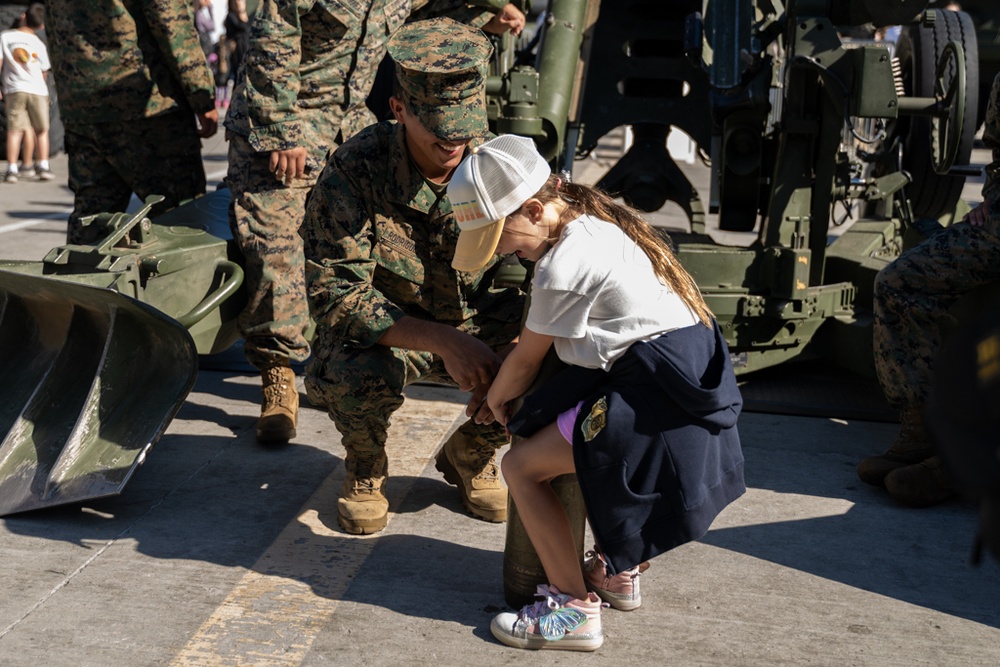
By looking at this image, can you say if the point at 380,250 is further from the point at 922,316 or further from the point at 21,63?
the point at 21,63

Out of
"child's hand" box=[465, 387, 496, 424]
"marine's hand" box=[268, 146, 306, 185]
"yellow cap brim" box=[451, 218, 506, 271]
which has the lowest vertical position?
"child's hand" box=[465, 387, 496, 424]

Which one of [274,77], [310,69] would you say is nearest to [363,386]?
[274,77]

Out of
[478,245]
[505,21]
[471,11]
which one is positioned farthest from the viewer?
[505,21]

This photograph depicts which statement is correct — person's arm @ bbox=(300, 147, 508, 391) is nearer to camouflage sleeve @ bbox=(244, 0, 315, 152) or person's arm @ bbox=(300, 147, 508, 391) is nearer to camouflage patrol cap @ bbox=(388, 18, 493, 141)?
camouflage patrol cap @ bbox=(388, 18, 493, 141)

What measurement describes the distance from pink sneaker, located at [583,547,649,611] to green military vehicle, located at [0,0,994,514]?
1.46m

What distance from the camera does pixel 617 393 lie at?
114 inches

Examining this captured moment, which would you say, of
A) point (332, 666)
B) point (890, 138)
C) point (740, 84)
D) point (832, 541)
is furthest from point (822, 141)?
point (332, 666)

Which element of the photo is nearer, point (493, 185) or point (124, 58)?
point (493, 185)

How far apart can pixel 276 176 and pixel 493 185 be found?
1902 mm

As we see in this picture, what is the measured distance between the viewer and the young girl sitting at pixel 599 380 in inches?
113

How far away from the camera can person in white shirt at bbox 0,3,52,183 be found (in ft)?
Result: 36.4

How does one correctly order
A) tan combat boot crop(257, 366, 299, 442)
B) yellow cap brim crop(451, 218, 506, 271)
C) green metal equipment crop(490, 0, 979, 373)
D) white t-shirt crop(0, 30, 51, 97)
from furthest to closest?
white t-shirt crop(0, 30, 51, 97)
green metal equipment crop(490, 0, 979, 373)
tan combat boot crop(257, 366, 299, 442)
yellow cap brim crop(451, 218, 506, 271)

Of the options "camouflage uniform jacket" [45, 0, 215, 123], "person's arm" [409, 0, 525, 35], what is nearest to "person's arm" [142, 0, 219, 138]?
"camouflage uniform jacket" [45, 0, 215, 123]

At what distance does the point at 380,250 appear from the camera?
12.4 ft
